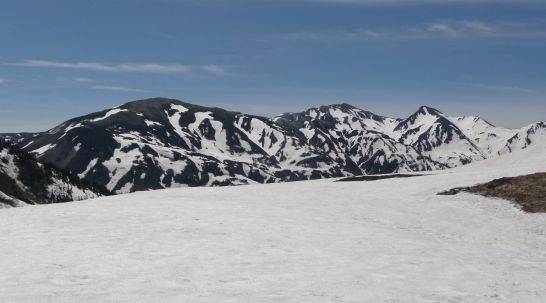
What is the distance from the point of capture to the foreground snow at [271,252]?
46.5 feet

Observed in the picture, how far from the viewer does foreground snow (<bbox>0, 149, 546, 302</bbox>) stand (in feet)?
46.5

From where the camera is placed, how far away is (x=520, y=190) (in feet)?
120

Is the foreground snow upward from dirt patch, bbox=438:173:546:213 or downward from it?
downward

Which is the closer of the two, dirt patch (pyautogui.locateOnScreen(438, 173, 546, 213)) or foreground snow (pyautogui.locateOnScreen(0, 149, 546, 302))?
foreground snow (pyautogui.locateOnScreen(0, 149, 546, 302))

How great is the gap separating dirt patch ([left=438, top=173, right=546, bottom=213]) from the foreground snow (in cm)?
114

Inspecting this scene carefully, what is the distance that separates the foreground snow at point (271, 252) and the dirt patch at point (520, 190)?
1.14 meters

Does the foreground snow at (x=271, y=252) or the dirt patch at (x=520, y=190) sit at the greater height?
the dirt patch at (x=520, y=190)

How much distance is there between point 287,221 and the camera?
27.2 m

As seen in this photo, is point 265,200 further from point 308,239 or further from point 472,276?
point 472,276

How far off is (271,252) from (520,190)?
25.1 metres

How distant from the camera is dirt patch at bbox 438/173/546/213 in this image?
33469 millimetres

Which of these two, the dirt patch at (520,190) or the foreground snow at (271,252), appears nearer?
the foreground snow at (271,252)

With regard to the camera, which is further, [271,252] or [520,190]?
[520,190]

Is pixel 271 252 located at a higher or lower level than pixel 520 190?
lower
